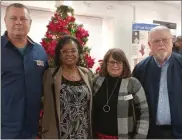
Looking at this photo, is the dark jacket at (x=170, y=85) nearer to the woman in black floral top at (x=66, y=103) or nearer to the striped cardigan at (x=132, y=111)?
the striped cardigan at (x=132, y=111)

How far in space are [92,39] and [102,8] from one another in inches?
27.9

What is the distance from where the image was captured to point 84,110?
186cm

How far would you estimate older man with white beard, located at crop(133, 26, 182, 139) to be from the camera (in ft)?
6.53

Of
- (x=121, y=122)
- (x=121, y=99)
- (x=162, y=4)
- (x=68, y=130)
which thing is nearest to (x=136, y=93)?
(x=121, y=99)

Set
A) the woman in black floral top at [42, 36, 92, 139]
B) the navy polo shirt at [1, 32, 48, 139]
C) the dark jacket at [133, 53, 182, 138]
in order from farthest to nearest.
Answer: the dark jacket at [133, 53, 182, 138] → the woman in black floral top at [42, 36, 92, 139] → the navy polo shirt at [1, 32, 48, 139]

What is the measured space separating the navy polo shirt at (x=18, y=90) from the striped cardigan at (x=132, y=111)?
1.65 feet

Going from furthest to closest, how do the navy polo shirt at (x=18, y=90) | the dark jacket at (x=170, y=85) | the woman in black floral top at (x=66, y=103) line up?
1. the dark jacket at (x=170, y=85)
2. the woman in black floral top at (x=66, y=103)
3. the navy polo shirt at (x=18, y=90)

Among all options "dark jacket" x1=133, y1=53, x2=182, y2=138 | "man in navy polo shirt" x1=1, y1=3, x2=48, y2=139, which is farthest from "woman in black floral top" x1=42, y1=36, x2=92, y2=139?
"dark jacket" x1=133, y1=53, x2=182, y2=138

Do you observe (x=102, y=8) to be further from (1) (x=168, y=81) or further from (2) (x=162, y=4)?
(1) (x=168, y=81)

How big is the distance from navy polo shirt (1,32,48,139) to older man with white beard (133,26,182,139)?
927mm

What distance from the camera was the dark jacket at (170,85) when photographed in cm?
198

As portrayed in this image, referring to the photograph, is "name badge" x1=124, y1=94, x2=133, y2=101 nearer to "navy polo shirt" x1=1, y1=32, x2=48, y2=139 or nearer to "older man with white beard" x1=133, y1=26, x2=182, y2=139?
"older man with white beard" x1=133, y1=26, x2=182, y2=139

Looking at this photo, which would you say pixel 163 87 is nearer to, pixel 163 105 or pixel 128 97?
pixel 163 105

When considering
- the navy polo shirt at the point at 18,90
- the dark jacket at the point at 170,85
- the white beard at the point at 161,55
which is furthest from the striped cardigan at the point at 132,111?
the navy polo shirt at the point at 18,90
